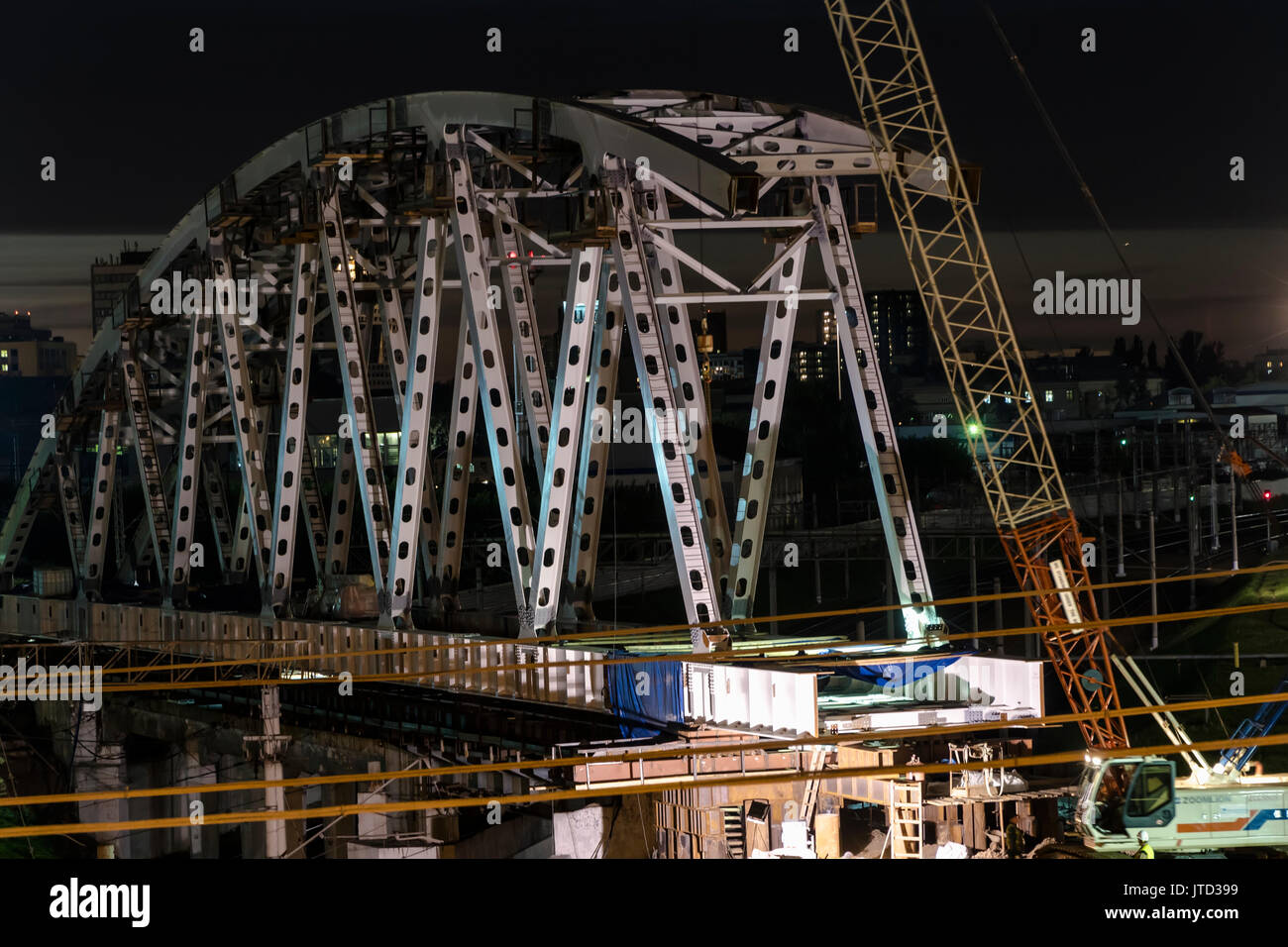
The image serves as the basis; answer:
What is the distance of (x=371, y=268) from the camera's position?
4025 cm

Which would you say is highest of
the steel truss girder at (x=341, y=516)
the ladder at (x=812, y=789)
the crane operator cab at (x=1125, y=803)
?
the steel truss girder at (x=341, y=516)

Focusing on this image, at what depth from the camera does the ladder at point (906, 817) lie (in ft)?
73.5

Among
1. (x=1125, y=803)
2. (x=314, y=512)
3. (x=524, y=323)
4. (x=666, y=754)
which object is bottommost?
(x=1125, y=803)

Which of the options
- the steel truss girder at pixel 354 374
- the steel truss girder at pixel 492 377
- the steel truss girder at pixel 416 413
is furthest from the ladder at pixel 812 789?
the steel truss girder at pixel 354 374

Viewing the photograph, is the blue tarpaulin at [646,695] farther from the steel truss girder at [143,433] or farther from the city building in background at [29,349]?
the city building in background at [29,349]

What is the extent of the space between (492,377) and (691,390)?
170 inches

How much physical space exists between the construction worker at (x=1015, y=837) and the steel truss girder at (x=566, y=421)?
978 centimetres

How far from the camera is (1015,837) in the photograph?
2406 centimetres

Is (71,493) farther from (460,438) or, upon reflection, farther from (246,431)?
(460,438)

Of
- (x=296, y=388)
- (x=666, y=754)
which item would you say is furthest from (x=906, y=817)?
(x=296, y=388)

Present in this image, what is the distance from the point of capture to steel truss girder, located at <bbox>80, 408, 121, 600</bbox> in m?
47.9
